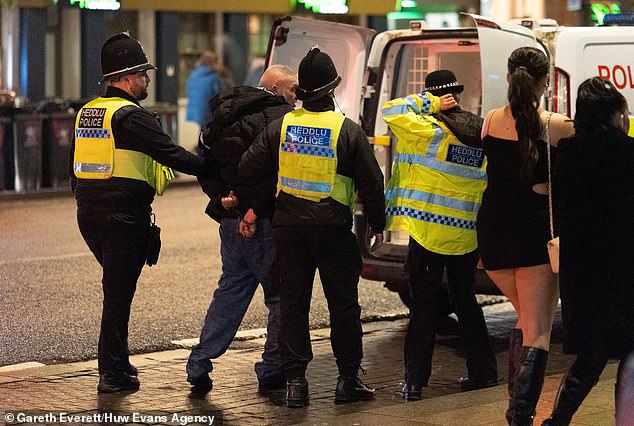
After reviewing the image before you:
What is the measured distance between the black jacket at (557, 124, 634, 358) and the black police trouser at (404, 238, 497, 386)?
5.54ft

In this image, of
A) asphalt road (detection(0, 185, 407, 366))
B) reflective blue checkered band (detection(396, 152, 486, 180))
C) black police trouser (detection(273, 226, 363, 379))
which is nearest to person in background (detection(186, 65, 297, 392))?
Answer: black police trouser (detection(273, 226, 363, 379))

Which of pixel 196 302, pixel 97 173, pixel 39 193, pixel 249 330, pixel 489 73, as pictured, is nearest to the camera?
pixel 97 173

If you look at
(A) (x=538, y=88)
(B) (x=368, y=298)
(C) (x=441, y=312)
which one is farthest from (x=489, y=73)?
(B) (x=368, y=298)

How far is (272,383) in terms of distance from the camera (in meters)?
7.91

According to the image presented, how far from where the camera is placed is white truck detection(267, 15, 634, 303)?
912cm

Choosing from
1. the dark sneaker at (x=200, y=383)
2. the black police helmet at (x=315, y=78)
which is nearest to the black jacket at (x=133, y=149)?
the black police helmet at (x=315, y=78)

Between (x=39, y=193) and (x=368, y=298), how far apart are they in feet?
28.9

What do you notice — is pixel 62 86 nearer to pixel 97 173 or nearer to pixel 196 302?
pixel 196 302

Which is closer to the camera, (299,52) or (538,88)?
(538,88)

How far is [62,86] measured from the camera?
2577 centimetres

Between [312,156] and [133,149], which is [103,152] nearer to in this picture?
[133,149]

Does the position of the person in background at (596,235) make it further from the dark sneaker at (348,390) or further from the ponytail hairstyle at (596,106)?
the dark sneaker at (348,390)

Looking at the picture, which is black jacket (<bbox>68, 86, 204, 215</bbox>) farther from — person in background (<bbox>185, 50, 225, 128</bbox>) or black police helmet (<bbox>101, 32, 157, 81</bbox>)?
person in background (<bbox>185, 50, 225, 128</bbox>)

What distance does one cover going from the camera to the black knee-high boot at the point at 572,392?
20.3 ft
